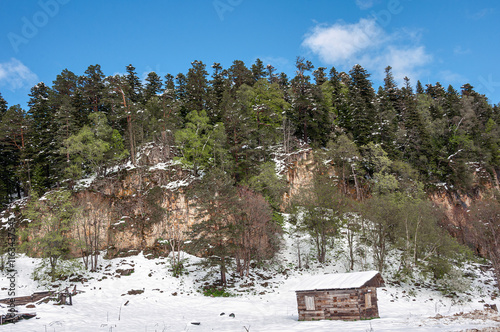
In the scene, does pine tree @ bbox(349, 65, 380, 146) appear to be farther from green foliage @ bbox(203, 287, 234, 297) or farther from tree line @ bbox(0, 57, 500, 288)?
green foliage @ bbox(203, 287, 234, 297)

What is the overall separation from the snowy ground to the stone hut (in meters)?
1.27

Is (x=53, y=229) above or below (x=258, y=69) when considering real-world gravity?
below

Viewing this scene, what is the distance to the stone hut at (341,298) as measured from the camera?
1994 centimetres

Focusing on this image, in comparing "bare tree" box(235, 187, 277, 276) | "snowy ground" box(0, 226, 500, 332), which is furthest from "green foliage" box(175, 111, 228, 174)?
"snowy ground" box(0, 226, 500, 332)

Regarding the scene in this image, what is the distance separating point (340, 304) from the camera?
20.4 meters

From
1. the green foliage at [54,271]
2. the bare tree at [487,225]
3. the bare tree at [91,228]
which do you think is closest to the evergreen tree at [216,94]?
the bare tree at [91,228]

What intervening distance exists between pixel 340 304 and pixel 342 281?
1664 mm

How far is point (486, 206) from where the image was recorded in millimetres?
35938

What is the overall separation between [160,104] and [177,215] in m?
19.5

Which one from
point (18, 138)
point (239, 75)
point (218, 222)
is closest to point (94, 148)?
point (18, 138)

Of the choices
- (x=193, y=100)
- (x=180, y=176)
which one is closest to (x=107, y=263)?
(x=180, y=176)

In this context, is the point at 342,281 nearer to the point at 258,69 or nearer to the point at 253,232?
the point at 253,232

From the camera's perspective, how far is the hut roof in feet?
67.1

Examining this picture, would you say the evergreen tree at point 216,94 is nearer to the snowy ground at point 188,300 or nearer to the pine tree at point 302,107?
the pine tree at point 302,107
